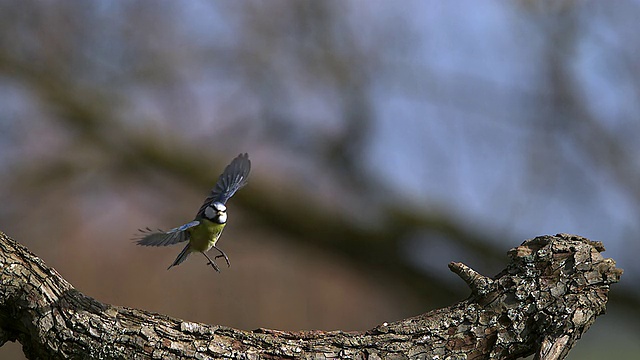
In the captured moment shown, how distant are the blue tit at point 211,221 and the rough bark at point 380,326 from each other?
11 centimetres

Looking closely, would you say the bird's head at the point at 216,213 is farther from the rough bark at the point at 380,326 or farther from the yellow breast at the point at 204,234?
the rough bark at the point at 380,326

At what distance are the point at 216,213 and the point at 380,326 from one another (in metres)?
0.29

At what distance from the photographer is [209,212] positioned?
0.97 m

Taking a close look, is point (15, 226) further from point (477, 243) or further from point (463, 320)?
point (463, 320)

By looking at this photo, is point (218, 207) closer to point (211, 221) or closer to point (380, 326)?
point (211, 221)

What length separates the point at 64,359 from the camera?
0.96 m

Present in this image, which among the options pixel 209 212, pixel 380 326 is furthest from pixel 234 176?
pixel 380 326

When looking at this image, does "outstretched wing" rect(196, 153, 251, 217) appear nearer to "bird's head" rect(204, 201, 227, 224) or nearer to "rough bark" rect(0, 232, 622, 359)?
"bird's head" rect(204, 201, 227, 224)

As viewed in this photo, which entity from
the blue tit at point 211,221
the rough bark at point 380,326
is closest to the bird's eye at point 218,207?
the blue tit at point 211,221

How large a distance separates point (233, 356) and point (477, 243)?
8.80 feet

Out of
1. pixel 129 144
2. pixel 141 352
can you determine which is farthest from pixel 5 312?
pixel 129 144

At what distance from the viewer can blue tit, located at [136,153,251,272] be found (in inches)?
36.6

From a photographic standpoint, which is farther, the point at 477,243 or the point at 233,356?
A: the point at 477,243

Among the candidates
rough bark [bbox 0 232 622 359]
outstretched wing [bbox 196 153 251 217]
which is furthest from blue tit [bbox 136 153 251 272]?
rough bark [bbox 0 232 622 359]
